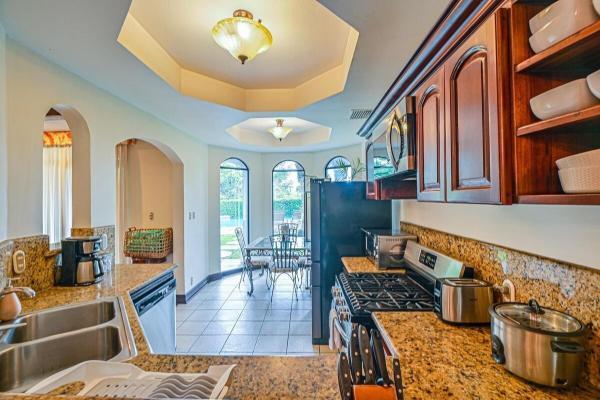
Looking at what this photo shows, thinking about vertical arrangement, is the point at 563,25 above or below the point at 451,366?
above

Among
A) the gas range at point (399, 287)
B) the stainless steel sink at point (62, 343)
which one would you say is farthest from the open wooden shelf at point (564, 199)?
the stainless steel sink at point (62, 343)

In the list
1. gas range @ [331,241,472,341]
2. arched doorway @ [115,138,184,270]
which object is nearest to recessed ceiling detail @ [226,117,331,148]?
arched doorway @ [115,138,184,270]

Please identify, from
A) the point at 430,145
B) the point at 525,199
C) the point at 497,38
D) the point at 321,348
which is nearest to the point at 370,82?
the point at 430,145

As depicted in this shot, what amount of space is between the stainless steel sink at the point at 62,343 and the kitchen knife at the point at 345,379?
91cm

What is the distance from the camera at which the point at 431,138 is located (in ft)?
4.71

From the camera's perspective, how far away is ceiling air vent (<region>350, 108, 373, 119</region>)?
3214 millimetres

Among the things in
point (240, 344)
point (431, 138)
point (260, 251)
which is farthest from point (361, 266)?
point (260, 251)

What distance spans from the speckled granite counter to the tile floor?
0.99 metres

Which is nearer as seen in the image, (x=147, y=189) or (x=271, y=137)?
(x=147, y=189)

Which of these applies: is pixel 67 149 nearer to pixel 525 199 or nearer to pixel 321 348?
pixel 321 348

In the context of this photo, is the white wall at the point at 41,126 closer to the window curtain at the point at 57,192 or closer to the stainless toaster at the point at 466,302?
the window curtain at the point at 57,192

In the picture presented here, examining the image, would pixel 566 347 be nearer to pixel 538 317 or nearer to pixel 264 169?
pixel 538 317

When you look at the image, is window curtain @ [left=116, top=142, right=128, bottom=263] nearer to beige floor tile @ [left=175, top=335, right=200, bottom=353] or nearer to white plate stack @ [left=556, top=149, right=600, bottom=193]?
beige floor tile @ [left=175, top=335, right=200, bottom=353]

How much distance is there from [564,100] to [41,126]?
2.65 meters
